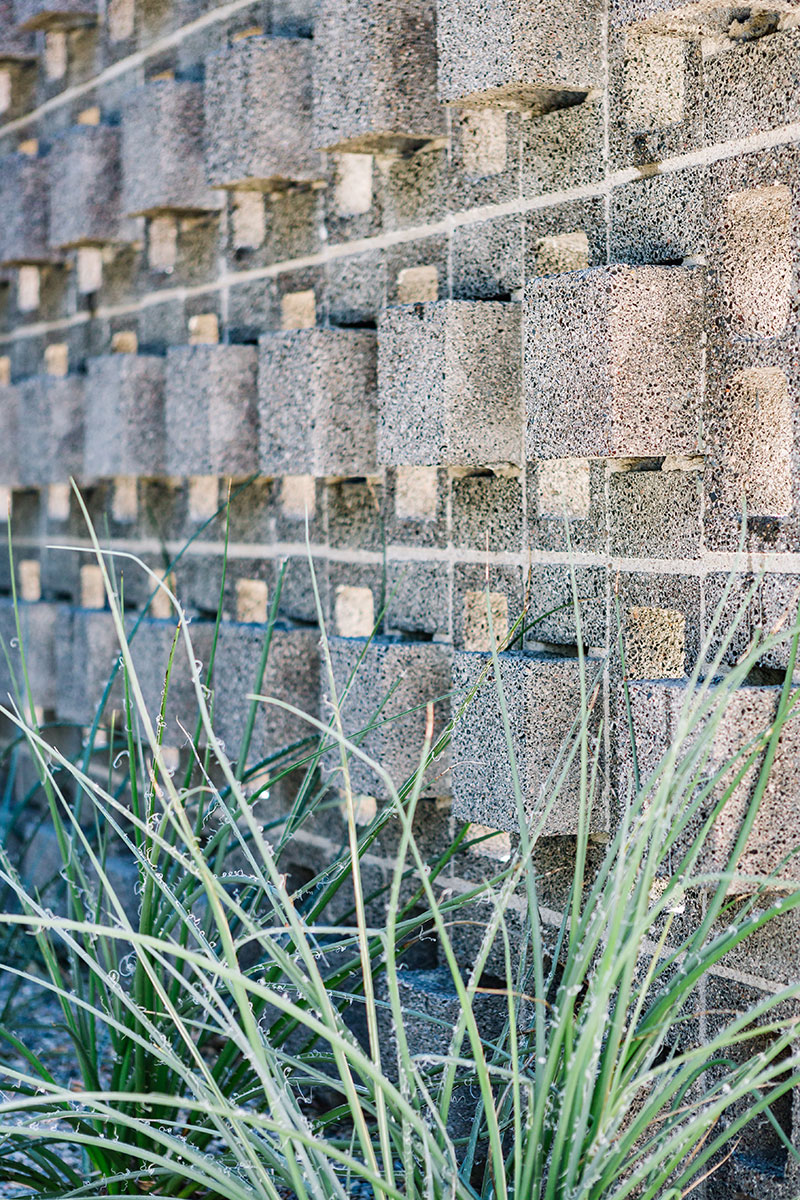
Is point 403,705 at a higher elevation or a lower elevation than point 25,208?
lower

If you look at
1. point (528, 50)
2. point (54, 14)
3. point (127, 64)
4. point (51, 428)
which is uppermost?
point (54, 14)

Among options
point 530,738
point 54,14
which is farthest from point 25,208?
point 530,738

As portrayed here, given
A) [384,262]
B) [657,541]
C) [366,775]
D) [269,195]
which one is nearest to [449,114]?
[384,262]

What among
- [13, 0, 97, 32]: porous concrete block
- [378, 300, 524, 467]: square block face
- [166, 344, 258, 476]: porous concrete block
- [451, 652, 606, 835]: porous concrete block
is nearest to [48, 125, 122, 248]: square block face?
[13, 0, 97, 32]: porous concrete block

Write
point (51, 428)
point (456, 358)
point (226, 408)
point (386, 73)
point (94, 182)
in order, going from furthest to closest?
point (51, 428) < point (94, 182) < point (226, 408) < point (386, 73) < point (456, 358)

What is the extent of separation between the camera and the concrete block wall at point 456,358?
67.7 inches

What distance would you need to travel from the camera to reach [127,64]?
125 inches

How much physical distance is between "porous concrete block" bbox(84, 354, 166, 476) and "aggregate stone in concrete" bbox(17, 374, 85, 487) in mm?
295

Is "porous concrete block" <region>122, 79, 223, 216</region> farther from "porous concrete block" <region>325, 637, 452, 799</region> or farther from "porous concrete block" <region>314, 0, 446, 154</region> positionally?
"porous concrete block" <region>325, 637, 452, 799</region>

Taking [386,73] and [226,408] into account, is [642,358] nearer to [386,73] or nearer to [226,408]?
[386,73]

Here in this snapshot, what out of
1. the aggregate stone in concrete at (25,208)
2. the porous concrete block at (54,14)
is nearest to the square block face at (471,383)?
the porous concrete block at (54,14)

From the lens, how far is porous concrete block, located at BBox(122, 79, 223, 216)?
2.81 metres

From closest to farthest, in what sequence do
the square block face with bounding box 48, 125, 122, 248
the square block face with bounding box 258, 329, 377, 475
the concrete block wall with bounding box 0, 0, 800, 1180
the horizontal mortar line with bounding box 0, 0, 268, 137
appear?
the concrete block wall with bounding box 0, 0, 800, 1180 → the square block face with bounding box 258, 329, 377, 475 → the horizontal mortar line with bounding box 0, 0, 268, 137 → the square block face with bounding box 48, 125, 122, 248

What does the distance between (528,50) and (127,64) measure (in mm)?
1539
